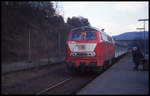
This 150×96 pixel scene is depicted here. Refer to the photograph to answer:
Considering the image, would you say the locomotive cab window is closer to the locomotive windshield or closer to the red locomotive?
the red locomotive

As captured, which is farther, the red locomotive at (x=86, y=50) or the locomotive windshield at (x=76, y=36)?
the locomotive windshield at (x=76, y=36)

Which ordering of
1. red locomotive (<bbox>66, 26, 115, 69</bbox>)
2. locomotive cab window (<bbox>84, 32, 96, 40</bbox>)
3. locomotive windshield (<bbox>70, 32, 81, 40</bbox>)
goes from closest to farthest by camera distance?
red locomotive (<bbox>66, 26, 115, 69</bbox>) < locomotive cab window (<bbox>84, 32, 96, 40</bbox>) < locomotive windshield (<bbox>70, 32, 81, 40</bbox>)

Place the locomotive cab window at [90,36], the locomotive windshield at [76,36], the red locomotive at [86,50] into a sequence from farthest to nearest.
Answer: the locomotive windshield at [76,36], the locomotive cab window at [90,36], the red locomotive at [86,50]

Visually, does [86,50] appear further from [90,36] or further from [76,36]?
[76,36]

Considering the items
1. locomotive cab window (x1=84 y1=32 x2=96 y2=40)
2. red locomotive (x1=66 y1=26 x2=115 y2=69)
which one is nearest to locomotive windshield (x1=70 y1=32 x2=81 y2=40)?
red locomotive (x1=66 y1=26 x2=115 y2=69)

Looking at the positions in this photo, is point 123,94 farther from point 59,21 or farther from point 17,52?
point 59,21

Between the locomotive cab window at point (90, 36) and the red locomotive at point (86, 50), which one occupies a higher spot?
the locomotive cab window at point (90, 36)

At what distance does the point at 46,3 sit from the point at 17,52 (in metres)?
11.6

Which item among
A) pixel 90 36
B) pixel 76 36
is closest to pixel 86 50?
pixel 90 36

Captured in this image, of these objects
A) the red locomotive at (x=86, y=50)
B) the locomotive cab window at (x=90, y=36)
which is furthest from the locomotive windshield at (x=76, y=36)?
the locomotive cab window at (x=90, y=36)

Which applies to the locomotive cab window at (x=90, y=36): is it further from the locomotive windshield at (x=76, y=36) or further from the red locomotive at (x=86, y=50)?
the locomotive windshield at (x=76, y=36)

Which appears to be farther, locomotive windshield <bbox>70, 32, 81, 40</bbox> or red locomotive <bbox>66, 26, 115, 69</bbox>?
locomotive windshield <bbox>70, 32, 81, 40</bbox>

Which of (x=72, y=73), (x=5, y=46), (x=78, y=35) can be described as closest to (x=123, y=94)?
(x=78, y=35)

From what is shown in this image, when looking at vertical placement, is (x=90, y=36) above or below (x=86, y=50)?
above
